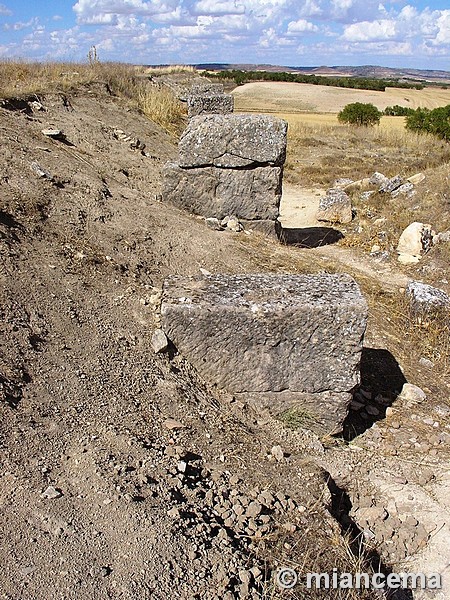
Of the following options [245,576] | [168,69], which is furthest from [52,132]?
[168,69]

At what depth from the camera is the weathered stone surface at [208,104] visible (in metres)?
13.0

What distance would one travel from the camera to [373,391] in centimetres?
489

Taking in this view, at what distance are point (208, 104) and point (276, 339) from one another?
411 inches

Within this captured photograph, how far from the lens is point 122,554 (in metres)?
2.39

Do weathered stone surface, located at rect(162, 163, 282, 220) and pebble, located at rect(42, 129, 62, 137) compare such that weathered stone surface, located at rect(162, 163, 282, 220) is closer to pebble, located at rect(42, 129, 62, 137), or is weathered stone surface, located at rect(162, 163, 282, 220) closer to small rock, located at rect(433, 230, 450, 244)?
pebble, located at rect(42, 129, 62, 137)

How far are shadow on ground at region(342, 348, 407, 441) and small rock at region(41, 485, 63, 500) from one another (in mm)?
2283

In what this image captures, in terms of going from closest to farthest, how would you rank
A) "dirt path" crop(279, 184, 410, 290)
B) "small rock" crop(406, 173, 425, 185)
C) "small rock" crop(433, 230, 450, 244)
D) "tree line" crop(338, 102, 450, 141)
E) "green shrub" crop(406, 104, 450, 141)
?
"dirt path" crop(279, 184, 410, 290) → "small rock" crop(433, 230, 450, 244) → "small rock" crop(406, 173, 425, 185) → "green shrub" crop(406, 104, 450, 141) → "tree line" crop(338, 102, 450, 141)

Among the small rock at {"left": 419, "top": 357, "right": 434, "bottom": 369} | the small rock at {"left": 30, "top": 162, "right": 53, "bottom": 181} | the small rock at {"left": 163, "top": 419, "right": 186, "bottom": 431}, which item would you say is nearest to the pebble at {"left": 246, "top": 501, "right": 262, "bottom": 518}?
the small rock at {"left": 163, "top": 419, "right": 186, "bottom": 431}

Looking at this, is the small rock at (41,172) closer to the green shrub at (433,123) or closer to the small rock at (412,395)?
the small rock at (412,395)

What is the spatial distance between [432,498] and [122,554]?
2148mm

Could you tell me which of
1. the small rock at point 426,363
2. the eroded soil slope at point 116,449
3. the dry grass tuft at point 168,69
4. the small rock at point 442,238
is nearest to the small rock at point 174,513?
the eroded soil slope at point 116,449

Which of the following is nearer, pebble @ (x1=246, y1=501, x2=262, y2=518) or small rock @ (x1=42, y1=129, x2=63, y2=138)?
pebble @ (x1=246, y1=501, x2=262, y2=518)

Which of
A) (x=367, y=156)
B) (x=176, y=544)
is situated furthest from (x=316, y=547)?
(x=367, y=156)

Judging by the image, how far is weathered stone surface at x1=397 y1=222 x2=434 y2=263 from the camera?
8203 millimetres
